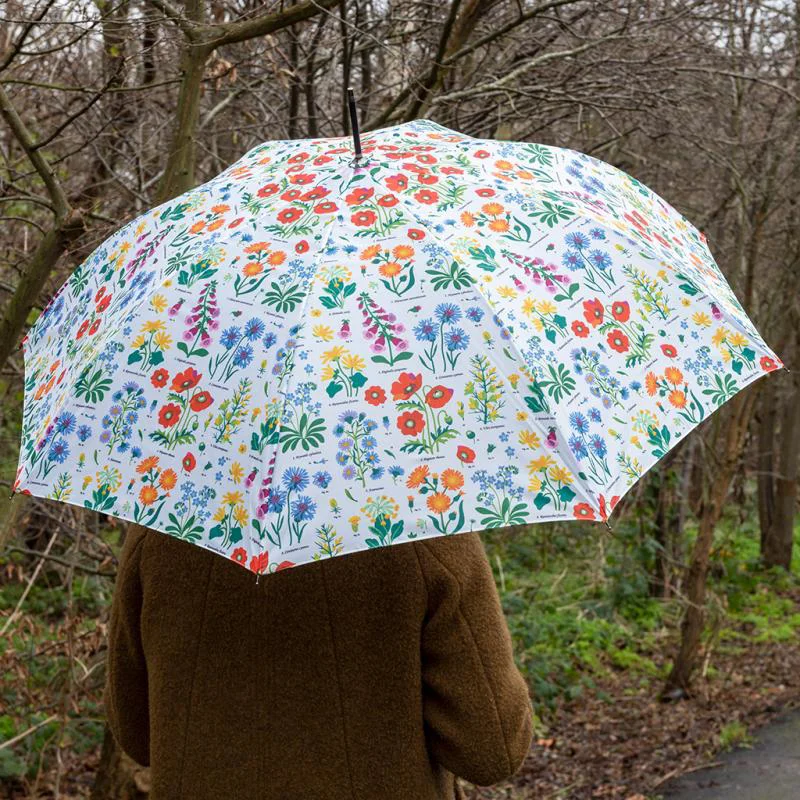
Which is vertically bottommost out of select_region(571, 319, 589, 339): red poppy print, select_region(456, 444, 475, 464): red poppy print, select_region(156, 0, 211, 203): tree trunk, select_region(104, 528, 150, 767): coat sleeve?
select_region(104, 528, 150, 767): coat sleeve

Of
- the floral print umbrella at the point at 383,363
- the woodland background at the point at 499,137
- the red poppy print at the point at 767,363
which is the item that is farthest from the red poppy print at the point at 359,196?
the woodland background at the point at 499,137

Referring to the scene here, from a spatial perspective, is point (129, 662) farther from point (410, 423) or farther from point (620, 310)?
point (620, 310)

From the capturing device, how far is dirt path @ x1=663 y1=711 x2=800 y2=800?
5915 mm

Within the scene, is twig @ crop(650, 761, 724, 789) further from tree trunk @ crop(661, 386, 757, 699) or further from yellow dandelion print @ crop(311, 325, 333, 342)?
yellow dandelion print @ crop(311, 325, 333, 342)

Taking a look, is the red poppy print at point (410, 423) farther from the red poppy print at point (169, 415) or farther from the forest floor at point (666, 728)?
the forest floor at point (666, 728)

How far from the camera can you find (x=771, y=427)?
13.1 meters

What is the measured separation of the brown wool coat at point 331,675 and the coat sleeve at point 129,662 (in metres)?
0.04

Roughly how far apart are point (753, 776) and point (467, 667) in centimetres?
470

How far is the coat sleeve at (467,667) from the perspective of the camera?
6.95 feet

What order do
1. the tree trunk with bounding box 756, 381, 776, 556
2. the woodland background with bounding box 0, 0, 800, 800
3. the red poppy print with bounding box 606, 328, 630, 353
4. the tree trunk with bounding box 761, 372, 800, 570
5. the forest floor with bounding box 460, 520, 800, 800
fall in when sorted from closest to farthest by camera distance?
1. the red poppy print with bounding box 606, 328, 630, 353
2. the woodland background with bounding box 0, 0, 800, 800
3. the forest floor with bounding box 460, 520, 800, 800
4. the tree trunk with bounding box 761, 372, 800, 570
5. the tree trunk with bounding box 756, 381, 776, 556

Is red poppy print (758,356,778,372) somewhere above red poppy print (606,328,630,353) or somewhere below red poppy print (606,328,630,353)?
below

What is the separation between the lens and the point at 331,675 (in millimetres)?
2186

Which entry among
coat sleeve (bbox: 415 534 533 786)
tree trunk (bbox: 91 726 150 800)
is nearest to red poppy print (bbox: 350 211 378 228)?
coat sleeve (bbox: 415 534 533 786)

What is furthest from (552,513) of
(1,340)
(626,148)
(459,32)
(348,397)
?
(626,148)
